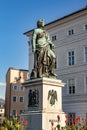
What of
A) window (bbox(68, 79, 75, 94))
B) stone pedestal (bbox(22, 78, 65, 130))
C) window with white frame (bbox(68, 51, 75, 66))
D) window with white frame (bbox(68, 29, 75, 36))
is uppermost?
window with white frame (bbox(68, 29, 75, 36))

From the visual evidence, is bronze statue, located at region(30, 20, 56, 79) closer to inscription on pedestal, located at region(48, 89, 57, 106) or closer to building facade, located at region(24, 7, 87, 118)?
inscription on pedestal, located at region(48, 89, 57, 106)

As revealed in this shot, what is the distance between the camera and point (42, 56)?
12211 mm

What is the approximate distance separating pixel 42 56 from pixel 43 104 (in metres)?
2.18

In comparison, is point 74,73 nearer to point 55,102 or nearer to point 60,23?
point 60,23

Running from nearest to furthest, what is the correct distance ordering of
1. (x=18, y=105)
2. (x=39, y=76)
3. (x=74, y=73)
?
(x=39, y=76) → (x=74, y=73) → (x=18, y=105)

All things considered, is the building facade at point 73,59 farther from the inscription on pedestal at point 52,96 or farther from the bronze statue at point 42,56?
the inscription on pedestal at point 52,96

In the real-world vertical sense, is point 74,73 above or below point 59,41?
below

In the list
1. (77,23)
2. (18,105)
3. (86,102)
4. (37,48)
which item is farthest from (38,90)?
(18,105)

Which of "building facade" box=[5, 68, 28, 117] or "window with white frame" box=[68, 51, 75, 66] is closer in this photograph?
"window with white frame" box=[68, 51, 75, 66]

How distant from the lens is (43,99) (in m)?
11.3

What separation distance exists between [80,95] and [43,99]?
67.8ft

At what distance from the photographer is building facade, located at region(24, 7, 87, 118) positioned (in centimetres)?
3156

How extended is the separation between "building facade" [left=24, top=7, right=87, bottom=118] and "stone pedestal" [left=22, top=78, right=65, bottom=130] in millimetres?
19389

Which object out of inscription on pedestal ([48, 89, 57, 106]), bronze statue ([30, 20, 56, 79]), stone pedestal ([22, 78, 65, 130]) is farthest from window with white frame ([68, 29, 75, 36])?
inscription on pedestal ([48, 89, 57, 106])
